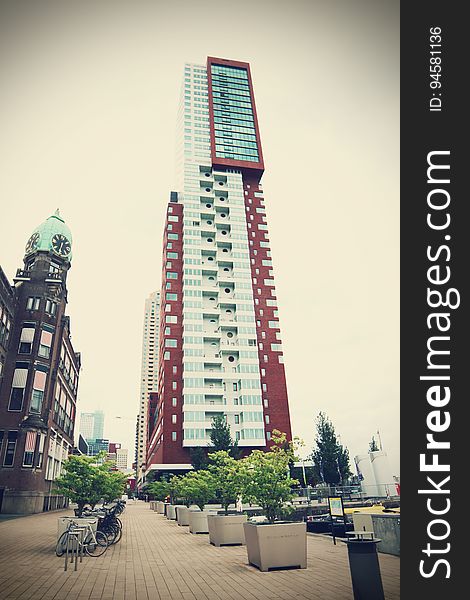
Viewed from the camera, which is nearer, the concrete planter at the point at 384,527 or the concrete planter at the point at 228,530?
the concrete planter at the point at 384,527

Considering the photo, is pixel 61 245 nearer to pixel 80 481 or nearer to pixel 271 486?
pixel 80 481

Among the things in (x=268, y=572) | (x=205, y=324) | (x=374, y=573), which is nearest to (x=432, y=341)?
(x=374, y=573)

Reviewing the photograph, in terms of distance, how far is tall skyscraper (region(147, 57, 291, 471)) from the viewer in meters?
66.9

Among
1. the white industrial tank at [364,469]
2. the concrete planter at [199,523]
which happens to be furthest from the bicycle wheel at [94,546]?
the white industrial tank at [364,469]

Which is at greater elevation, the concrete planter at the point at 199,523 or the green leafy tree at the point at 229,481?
the green leafy tree at the point at 229,481

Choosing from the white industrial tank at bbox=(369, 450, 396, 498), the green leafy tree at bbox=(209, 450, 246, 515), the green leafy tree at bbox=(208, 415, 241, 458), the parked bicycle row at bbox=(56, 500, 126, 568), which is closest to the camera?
the parked bicycle row at bbox=(56, 500, 126, 568)

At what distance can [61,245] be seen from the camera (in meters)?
57.2

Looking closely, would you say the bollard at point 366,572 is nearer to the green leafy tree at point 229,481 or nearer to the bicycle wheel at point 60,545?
the green leafy tree at point 229,481

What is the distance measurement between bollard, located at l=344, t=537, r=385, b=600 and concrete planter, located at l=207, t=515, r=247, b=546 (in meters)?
10.3

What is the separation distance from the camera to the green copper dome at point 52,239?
55500 mm

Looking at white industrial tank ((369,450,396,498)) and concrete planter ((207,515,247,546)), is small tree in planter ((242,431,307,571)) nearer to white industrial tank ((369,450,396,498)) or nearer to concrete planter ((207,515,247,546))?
concrete planter ((207,515,247,546))

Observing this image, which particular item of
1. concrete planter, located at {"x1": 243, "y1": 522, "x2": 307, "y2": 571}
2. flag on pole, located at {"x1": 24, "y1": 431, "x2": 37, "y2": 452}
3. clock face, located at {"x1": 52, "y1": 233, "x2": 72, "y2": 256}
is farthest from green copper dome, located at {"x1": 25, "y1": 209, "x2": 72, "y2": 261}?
concrete planter, located at {"x1": 243, "y1": 522, "x2": 307, "y2": 571}

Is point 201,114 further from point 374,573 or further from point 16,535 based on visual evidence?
point 374,573

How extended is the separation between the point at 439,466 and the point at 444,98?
5193 millimetres
